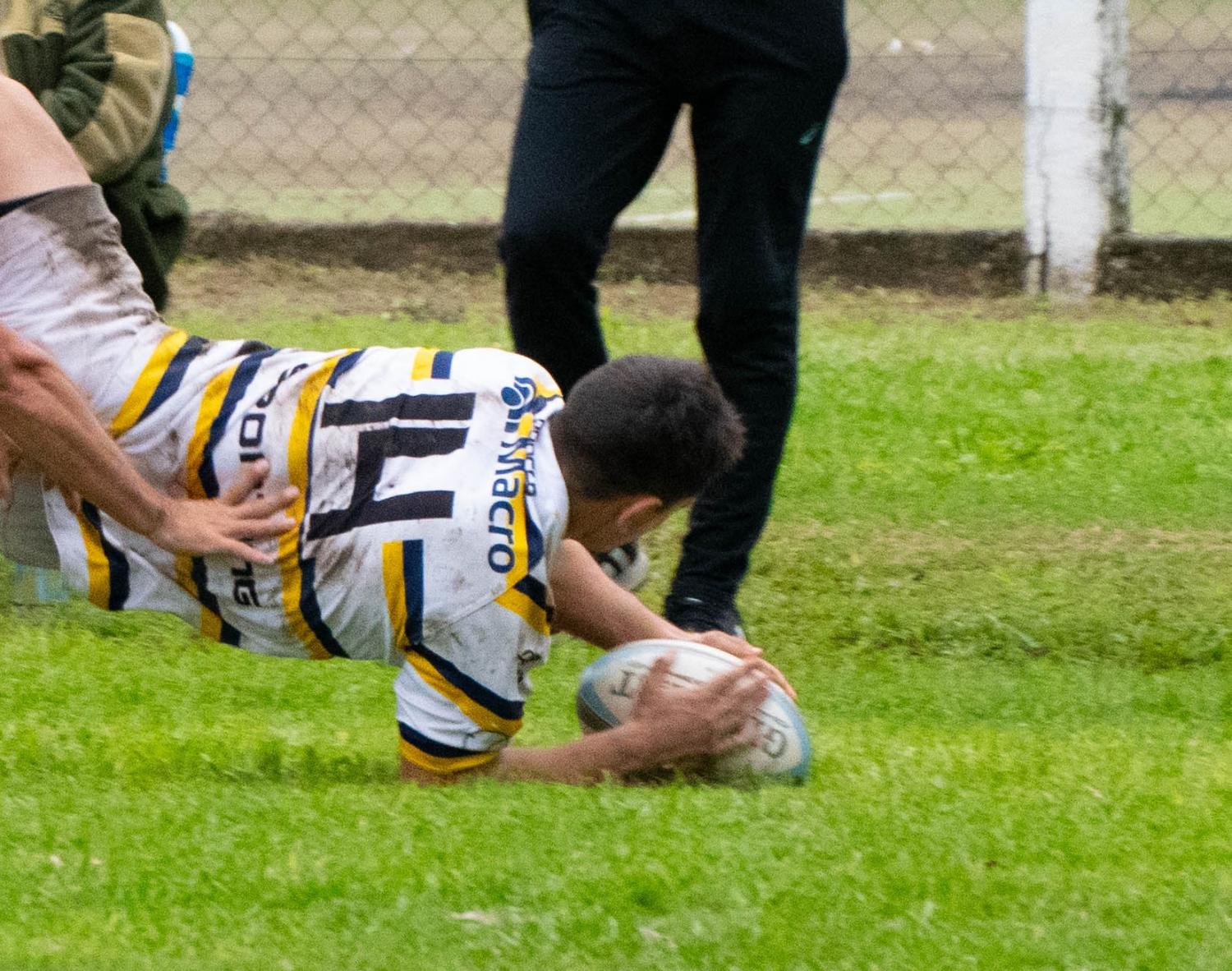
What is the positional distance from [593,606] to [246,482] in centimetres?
A: 77

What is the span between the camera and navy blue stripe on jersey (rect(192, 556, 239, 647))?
3.64 meters

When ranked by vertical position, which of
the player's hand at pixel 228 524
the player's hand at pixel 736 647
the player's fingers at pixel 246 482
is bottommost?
the player's hand at pixel 736 647

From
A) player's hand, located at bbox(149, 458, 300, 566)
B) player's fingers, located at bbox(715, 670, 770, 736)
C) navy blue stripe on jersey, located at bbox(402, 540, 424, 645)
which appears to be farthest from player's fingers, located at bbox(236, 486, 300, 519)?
player's fingers, located at bbox(715, 670, 770, 736)

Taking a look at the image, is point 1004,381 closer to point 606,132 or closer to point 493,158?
point 606,132

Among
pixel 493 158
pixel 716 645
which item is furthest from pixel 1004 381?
pixel 493 158

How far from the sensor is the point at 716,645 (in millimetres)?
4121

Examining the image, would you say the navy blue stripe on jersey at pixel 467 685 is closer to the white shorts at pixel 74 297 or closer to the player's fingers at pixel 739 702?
the player's fingers at pixel 739 702

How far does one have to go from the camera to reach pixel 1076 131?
8.66 metres

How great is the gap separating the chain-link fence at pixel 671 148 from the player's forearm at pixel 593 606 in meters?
6.25

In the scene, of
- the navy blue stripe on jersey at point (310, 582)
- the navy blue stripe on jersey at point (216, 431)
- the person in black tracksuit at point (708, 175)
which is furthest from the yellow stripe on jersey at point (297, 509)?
the person in black tracksuit at point (708, 175)

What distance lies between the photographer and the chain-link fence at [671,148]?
38.3 feet

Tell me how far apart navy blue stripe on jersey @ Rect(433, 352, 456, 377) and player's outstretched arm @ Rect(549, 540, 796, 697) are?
1.42 feet

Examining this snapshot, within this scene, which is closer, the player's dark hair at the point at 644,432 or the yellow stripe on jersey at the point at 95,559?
the player's dark hair at the point at 644,432

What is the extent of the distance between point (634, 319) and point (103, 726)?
4.63m
